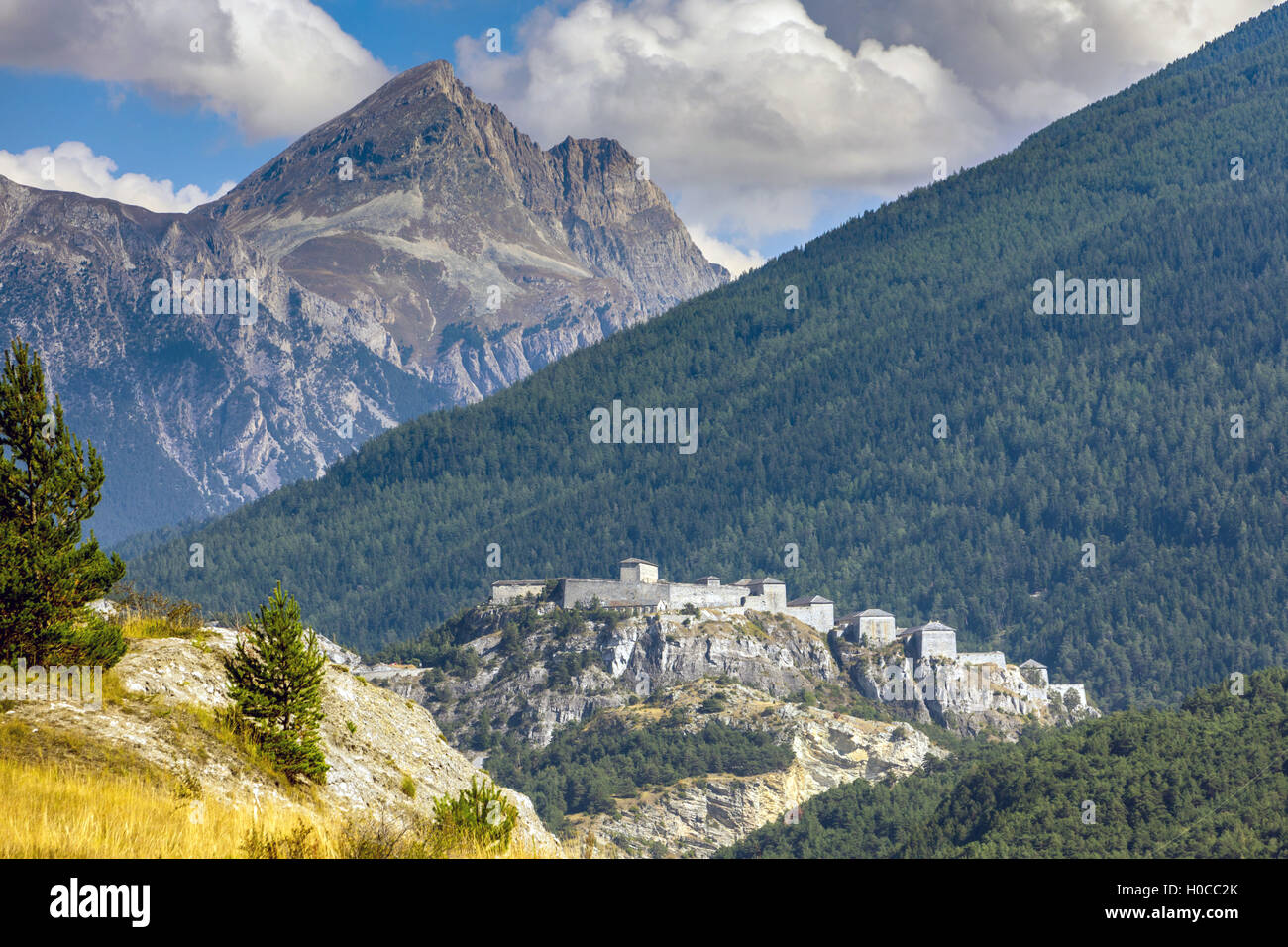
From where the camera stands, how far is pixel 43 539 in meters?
38.2

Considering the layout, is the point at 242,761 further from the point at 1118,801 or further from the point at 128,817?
the point at 1118,801

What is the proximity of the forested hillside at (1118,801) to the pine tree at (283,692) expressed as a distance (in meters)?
90.7

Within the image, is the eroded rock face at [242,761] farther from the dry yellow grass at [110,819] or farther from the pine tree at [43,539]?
the dry yellow grass at [110,819]

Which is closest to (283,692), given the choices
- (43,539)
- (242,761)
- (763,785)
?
(242,761)

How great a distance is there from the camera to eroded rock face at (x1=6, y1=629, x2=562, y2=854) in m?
36.8

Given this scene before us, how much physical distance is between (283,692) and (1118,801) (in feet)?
360

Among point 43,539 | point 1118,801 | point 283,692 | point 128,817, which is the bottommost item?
point 1118,801

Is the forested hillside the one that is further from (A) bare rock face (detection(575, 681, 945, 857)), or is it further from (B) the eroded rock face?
(B) the eroded rock face

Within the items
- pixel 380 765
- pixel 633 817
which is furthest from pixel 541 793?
pixel 380 765

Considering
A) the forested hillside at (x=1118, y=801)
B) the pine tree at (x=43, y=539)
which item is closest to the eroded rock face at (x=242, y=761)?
the pine tree at (x=43, y=539)

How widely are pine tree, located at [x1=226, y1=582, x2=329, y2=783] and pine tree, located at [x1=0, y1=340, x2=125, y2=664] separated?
344 cm

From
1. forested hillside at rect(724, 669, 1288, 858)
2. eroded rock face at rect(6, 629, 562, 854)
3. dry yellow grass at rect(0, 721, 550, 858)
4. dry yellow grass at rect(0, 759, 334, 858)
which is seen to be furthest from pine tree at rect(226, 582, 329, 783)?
forested hillside at rect(724, 669, 1288, 858)

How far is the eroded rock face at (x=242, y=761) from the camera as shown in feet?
121
